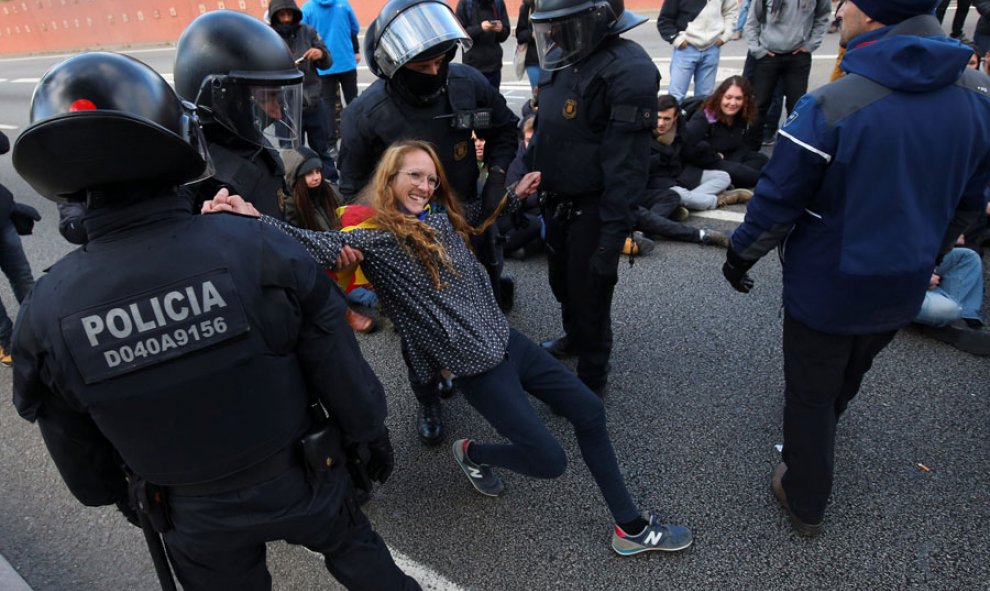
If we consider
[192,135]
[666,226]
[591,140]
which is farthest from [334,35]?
[192,135]

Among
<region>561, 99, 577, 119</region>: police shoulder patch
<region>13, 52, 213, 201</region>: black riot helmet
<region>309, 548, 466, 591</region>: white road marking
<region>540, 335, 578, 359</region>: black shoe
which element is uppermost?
<region>13, 52, 213, 201</region>: black riot helmet

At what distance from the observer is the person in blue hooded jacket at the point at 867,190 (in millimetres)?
1736

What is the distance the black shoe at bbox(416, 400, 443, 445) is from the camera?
3.01 meters

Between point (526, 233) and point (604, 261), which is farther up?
point (604, 261)

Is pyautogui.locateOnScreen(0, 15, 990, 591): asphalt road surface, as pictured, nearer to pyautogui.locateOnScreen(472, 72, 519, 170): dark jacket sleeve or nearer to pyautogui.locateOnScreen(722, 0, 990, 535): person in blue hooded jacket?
pyautogui.locateOnScreen(722, 0, 990, 535): person in blue hooded jacket

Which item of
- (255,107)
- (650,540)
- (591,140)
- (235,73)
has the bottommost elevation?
(650,540)

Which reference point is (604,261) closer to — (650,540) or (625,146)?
(625,146)

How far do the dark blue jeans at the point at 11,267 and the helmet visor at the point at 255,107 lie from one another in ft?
7.63

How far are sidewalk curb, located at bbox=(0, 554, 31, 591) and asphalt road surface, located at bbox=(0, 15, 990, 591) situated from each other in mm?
110

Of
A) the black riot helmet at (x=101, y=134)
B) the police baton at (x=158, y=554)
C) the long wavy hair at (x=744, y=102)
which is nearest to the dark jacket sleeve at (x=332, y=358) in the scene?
the black riot helmet at (x=101, y=134)

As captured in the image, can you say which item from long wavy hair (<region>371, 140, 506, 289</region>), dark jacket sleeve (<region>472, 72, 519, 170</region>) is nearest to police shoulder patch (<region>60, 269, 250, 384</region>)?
long wavy hair (<region>371, 140, 506, 289</region>)

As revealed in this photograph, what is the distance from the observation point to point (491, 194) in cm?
288

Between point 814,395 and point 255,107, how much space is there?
92.9 inches

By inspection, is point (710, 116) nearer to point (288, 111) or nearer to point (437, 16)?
point (437, 16)
